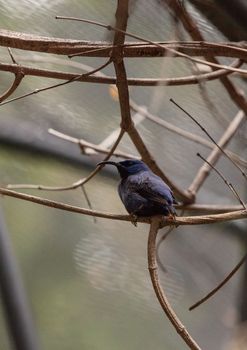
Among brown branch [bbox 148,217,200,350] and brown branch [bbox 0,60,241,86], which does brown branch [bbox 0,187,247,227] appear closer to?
brown branch [bbox 148,217,200,350]

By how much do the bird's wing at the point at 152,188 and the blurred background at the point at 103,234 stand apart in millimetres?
313

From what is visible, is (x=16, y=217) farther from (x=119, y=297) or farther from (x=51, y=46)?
(x=51, y=46)

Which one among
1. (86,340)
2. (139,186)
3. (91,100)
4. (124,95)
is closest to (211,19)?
(124,95)

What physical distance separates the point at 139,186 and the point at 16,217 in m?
0.77

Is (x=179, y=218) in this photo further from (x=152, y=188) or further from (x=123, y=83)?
(x=152, y=188)

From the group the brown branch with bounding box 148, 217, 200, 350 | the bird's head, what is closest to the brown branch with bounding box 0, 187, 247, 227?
the brown branch with bounding box 148, 217, 200, 350

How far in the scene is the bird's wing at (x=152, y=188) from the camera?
5.94ft

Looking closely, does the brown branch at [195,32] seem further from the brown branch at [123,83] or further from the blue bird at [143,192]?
the blue bird at [143,192]

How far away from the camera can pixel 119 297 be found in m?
2.75

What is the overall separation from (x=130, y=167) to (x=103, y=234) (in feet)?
2.44

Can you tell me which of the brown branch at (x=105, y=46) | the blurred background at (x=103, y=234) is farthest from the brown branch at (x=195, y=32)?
the blurred background at (x=103, y=234)

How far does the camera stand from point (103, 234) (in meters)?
2.76

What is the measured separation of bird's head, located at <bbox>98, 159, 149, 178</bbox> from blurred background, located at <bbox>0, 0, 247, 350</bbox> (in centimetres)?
19

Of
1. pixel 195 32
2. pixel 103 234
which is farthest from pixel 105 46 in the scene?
pixel 103 234
